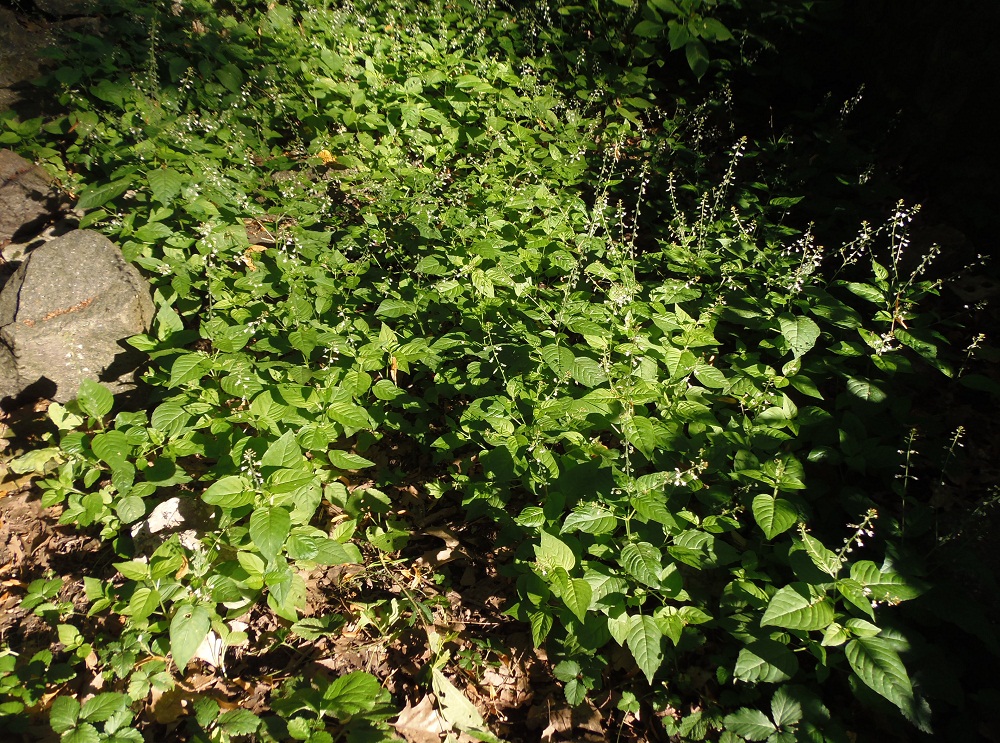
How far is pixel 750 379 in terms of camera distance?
2.98 metres

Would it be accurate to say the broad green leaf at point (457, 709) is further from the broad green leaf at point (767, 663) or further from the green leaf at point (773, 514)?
the green leaf at point (773, 514)

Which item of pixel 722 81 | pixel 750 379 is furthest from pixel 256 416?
pixel 722 81

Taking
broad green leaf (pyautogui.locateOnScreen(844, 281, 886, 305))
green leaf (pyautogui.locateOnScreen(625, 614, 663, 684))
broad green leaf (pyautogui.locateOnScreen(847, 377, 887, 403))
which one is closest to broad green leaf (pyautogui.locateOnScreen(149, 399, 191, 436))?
green leaf (pyautogui.locateOnScreen(625, 614, 663, 684))

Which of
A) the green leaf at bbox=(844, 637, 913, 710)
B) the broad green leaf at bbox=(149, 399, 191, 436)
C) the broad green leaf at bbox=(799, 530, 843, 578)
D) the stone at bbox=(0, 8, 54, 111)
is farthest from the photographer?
the stone at bbox=(0, 8, 54, 111)

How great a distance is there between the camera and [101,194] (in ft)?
12.6

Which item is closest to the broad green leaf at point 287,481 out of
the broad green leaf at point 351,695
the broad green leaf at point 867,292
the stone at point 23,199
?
the broad green leaf at point 351,695

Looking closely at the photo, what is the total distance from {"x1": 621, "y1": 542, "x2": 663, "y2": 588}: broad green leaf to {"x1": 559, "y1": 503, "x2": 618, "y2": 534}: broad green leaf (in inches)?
4.8

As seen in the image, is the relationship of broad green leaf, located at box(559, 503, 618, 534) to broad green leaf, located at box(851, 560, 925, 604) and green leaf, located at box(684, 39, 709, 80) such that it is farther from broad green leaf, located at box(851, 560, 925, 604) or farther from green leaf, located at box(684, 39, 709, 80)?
green leaf, located at box(684, 39, 709, 80)

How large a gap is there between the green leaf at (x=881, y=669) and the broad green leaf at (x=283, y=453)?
7.96 ft

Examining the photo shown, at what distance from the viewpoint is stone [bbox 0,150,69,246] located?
4.31 m

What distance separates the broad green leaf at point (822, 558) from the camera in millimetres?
2164

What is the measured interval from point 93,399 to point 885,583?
3879mm

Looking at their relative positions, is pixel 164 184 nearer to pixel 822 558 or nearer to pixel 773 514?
pixel 773 514

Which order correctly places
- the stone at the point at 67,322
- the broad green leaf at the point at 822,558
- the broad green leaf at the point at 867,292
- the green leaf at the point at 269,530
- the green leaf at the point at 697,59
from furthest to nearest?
the green leaf at the point at 697,59, the stone at the point at 67,322, the broad green leaf at the point at 867,292, the green leaf at the point at 269,530, the broad green leaf at the point at 822,558
